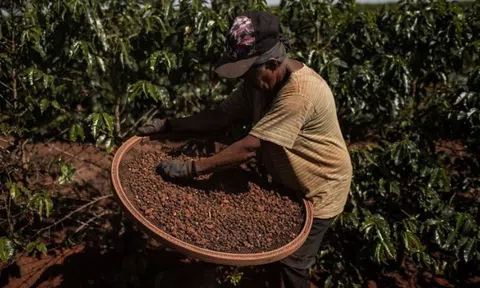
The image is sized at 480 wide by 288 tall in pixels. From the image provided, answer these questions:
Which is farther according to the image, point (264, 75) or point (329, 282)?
point (329, 282)

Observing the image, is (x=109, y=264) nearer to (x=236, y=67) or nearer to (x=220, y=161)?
(x=220, y=161)

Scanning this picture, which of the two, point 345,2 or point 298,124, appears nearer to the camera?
point 298,124

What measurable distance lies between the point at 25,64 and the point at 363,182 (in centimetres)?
211

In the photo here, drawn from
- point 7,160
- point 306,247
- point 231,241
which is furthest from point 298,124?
point 7,160

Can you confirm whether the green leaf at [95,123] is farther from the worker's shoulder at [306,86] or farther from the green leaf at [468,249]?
the green leaf at [468,249]

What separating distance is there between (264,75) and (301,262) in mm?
893

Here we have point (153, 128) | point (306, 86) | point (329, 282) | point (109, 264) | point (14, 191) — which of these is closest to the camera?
point (306, 86)

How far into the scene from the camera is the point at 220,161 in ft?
5.65

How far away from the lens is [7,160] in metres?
2.74

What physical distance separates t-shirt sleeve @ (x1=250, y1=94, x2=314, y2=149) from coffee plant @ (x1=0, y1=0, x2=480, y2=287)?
815 millimetres

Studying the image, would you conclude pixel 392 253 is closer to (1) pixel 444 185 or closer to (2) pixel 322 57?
(1) pixel 444 185

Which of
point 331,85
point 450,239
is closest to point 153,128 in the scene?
point 331,85

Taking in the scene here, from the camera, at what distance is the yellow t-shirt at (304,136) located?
1.65 m

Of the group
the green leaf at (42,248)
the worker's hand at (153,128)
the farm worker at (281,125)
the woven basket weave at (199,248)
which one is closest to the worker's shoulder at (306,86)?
the farm worker at (281,125)
